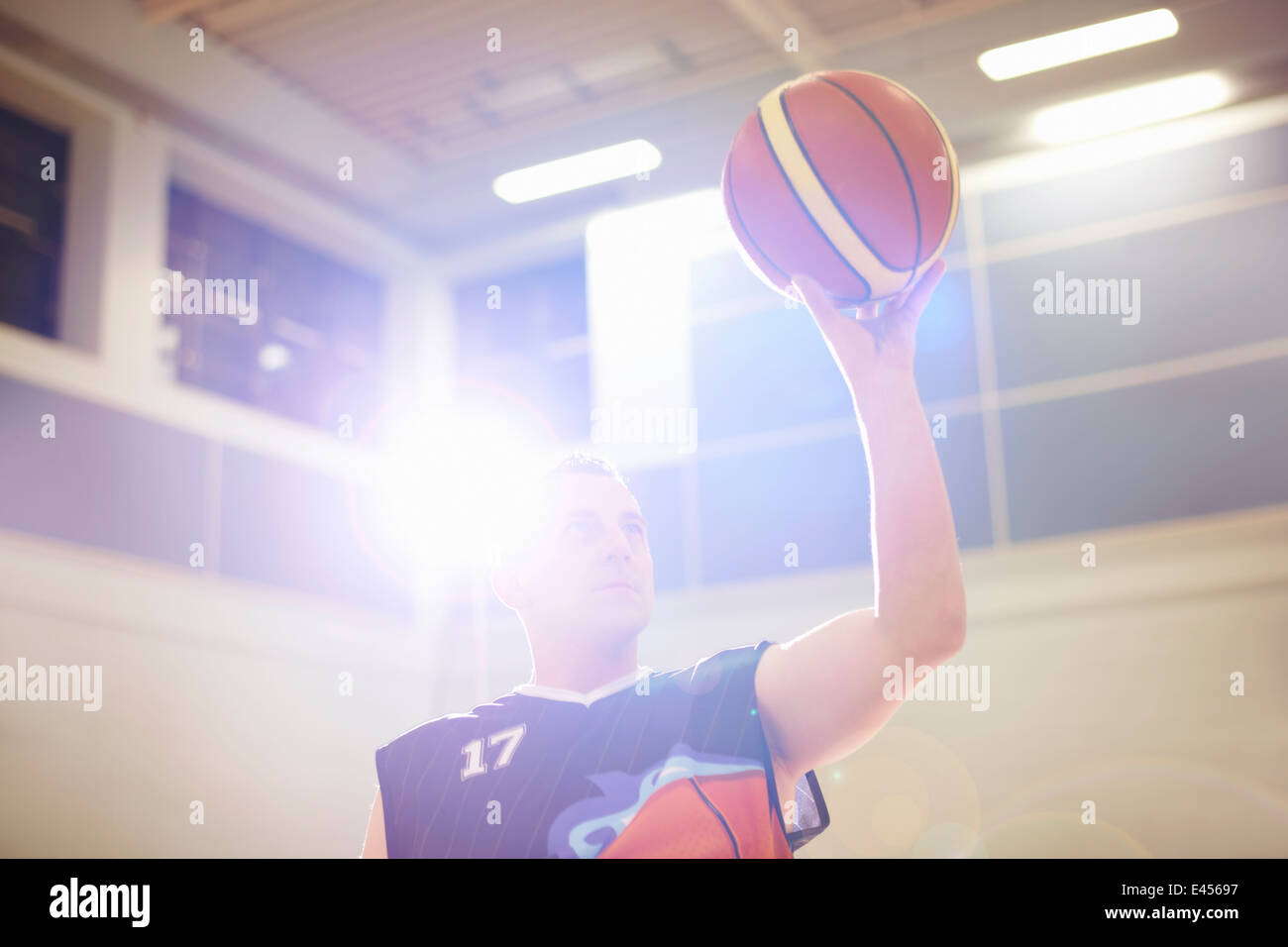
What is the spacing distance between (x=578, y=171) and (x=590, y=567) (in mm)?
3275

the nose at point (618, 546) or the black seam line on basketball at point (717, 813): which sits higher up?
the nose at point (618, 546)

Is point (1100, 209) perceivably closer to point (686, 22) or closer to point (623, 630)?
point (686, 22)

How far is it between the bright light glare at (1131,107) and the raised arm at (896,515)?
3.21 m

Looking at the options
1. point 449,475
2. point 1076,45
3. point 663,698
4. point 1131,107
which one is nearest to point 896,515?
point 663,698

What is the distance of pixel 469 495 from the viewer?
5.28 metres

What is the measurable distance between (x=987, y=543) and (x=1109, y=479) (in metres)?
0.45

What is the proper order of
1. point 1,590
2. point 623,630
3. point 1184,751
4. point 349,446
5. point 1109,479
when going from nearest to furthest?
point 623,630, point 1,590, point 1184,751, point 1109,479, point 349,446

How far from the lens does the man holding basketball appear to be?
1585 millimetres

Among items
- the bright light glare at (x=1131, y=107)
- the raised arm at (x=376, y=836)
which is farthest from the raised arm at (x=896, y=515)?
the bright light glare at (x=1131, y=107)

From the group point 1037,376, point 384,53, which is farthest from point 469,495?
point 1037,376

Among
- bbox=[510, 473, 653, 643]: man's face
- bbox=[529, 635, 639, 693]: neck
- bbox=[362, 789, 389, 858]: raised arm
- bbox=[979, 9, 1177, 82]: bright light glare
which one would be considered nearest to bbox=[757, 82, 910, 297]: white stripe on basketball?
bbox=[510, 473, 653, 643]: man's face

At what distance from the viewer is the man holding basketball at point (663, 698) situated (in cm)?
158

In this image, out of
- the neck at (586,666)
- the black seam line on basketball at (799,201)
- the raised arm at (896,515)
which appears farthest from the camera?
the neck at (586,666)

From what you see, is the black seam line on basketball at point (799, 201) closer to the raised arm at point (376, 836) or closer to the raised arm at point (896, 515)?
the raised arm at point (896, 515)
